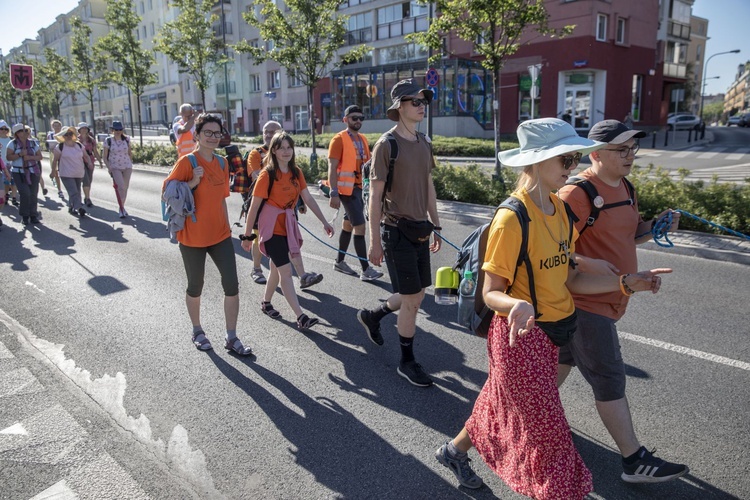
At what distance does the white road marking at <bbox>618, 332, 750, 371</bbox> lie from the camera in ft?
14.2

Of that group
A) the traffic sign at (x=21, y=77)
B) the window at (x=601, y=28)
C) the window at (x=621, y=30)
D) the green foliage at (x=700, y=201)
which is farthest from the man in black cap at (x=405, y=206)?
the window at (x=621, y=30)

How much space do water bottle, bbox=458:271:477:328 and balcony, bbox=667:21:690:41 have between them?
1971 inches

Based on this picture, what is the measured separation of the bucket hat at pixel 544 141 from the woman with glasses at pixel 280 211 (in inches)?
117

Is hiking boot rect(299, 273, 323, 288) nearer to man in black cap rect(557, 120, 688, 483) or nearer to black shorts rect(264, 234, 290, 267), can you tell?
black shorts rect(264, 234, 290, 267)

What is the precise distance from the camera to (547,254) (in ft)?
8.21

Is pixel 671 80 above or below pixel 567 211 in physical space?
above

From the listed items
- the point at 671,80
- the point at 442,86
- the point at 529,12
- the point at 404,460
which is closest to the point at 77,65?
the point at 442,86

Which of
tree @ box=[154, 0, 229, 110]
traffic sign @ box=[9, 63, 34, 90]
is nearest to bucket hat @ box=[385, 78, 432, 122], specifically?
traffic sign @ box=[9, 63, 34, 90]

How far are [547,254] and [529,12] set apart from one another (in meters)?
12.2

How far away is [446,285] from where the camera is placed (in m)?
3.33

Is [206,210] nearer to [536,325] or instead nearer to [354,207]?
[354,207]

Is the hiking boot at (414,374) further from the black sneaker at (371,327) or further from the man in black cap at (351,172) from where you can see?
the man in black cap at (351,172)

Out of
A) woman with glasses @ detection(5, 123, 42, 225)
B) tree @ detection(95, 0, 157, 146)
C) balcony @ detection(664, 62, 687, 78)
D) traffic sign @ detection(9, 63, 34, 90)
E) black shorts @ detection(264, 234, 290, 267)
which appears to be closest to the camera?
black shorts @ detection(264, 234, 290, 267)

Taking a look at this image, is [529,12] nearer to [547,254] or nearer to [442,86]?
[547,254]
